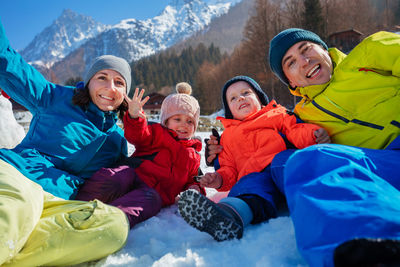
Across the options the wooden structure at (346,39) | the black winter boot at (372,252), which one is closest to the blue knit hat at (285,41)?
the black winter boot at (372,252)

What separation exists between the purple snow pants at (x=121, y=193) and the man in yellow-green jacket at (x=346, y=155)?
3.19ft

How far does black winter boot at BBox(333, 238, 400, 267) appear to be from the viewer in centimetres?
54

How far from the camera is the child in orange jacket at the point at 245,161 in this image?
113 cm

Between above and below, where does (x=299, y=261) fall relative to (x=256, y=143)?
above

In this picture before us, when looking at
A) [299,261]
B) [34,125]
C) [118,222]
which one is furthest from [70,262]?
[34,125]

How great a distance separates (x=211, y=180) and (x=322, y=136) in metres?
0.83

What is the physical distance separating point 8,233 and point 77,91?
135cm

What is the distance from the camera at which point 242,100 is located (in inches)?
82.4

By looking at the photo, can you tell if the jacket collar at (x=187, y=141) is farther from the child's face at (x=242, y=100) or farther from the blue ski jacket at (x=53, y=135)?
the blue ski jacket at (x=53, y=135)

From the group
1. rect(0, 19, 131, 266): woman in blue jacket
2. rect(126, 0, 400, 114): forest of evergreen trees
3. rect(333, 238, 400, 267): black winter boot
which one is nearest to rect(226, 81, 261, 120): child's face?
rect(0, 19, 131, 266): woman in blue jacket

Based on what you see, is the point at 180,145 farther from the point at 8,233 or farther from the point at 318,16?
the point at 318,16

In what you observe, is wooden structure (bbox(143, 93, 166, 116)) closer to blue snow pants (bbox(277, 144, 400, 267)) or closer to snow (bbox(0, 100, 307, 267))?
snow (bbox(0, 100, 307, 267))

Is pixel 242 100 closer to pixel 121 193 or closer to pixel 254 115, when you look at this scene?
pixel 254 115

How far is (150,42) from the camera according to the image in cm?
18412
